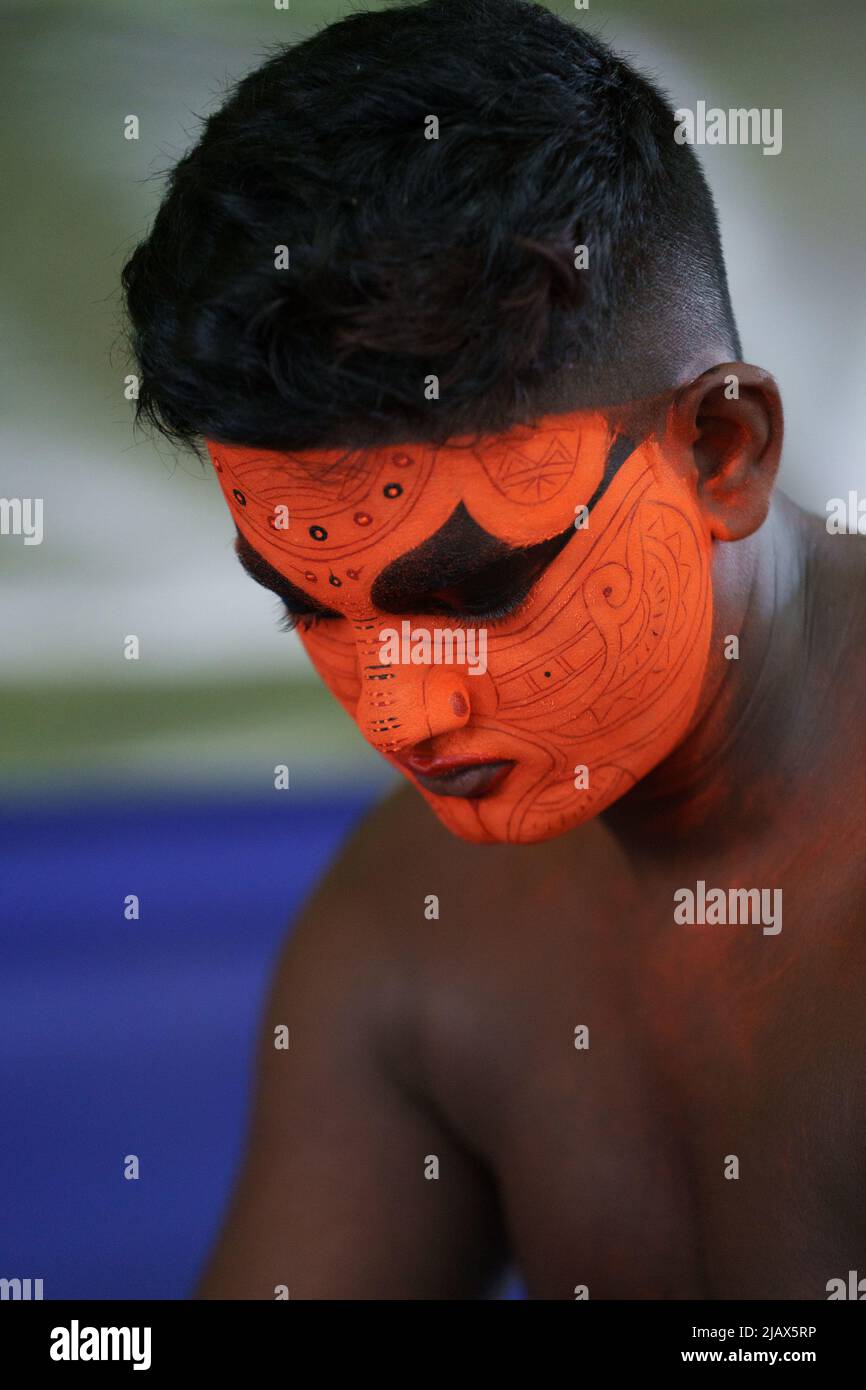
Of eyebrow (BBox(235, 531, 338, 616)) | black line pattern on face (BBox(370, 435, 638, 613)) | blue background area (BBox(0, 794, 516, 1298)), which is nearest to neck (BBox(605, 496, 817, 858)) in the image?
black line pattern on face (BBox(370, 435, 638, 613))

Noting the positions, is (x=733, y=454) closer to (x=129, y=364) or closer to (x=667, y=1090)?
(x=667, y=1090)

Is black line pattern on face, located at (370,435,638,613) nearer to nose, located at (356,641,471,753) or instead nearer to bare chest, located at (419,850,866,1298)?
nose, located at (356,641,471,753)

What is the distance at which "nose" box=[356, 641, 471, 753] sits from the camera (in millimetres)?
817

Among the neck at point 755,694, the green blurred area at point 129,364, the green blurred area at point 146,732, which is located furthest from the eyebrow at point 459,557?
the green blurred area at point 146,732

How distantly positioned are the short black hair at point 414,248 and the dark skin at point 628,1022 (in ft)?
0.30

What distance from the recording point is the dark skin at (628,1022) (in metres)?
0.87

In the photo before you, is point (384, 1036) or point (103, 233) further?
point (103, 233)

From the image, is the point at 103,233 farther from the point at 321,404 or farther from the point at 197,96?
the point at 321,404

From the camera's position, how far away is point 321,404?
2.43 ft

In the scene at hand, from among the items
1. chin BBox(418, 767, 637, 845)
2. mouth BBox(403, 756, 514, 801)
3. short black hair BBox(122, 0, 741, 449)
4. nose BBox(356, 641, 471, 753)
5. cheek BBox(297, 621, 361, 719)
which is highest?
short black hair BBox(122, 0, 741, 449)

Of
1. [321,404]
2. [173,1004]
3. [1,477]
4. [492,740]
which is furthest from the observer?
[1,477]

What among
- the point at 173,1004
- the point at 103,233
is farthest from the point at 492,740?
the point at 103,233

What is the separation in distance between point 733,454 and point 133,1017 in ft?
4.58
